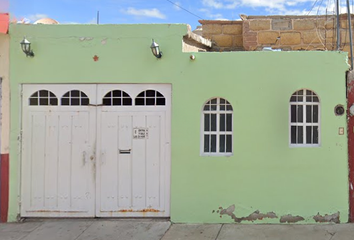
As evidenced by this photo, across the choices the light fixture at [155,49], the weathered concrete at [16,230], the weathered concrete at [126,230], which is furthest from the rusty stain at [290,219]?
the weathered concrete at [16,230]

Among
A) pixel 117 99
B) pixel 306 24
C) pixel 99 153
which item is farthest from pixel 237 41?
pixel 99 153

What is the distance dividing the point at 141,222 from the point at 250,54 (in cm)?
361

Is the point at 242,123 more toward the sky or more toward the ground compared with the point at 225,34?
more toward the ground

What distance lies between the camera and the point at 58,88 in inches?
253

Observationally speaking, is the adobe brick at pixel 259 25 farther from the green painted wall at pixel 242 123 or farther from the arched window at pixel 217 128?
the arched window at pixel 217 128

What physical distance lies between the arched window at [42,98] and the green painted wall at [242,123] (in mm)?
444

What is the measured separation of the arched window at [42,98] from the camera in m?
6.45

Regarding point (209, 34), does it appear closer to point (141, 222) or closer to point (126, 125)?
point (126, 125)

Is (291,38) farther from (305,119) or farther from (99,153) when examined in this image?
(99,153)

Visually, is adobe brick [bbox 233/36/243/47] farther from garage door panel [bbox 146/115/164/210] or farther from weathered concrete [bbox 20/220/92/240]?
weathered concrete [bbox 20/220/92/240]

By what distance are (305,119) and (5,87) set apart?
5.54m

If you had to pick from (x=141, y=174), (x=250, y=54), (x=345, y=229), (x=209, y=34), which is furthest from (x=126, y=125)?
(x=345, y=229)

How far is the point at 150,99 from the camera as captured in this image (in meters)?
6.36

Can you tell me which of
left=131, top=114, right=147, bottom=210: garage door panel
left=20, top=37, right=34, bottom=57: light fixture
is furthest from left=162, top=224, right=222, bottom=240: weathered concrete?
left=20, top=37, right=34, bottom=57: light fixture
